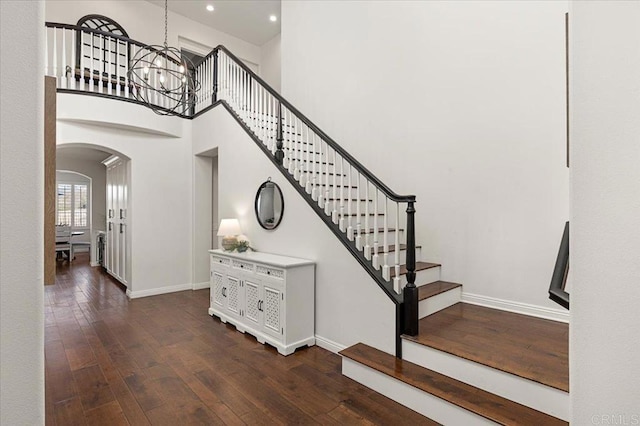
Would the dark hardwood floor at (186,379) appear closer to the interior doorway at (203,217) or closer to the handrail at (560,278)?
the handrail at (560,278)

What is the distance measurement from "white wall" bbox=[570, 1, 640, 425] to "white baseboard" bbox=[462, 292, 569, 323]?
2455 mm

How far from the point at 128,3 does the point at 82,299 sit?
599 centimetres

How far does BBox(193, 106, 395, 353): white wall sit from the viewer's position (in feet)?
9.20

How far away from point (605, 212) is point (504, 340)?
1.97 metres

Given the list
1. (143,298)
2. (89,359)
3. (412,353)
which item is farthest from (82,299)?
(412,353)

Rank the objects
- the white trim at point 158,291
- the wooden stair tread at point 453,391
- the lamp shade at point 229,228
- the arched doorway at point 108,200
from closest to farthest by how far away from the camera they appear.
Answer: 1. the wooden stair tread at point 453,391
2. the lamp shade at point 229,228
3. the white trim at point 158,291
4. the arched doorway at point 108,200

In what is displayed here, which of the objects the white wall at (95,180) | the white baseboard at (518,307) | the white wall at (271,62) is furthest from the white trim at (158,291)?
the white wall at (271,62)

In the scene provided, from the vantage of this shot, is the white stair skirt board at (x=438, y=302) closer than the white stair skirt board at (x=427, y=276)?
Yes

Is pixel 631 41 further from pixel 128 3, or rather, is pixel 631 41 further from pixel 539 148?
pixel 128 3

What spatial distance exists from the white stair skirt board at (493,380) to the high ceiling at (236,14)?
7200 millimetres

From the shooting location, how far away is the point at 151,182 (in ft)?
18.1

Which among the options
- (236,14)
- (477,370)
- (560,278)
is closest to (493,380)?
(477,370)

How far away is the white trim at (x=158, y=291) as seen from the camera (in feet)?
17.2

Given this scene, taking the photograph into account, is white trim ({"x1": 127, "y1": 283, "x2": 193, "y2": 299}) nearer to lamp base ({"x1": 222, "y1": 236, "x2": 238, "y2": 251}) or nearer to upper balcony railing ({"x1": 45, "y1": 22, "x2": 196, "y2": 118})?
lamp base ({"x1": 222, "y1": 236, "x2": 238, "y2": 251})
